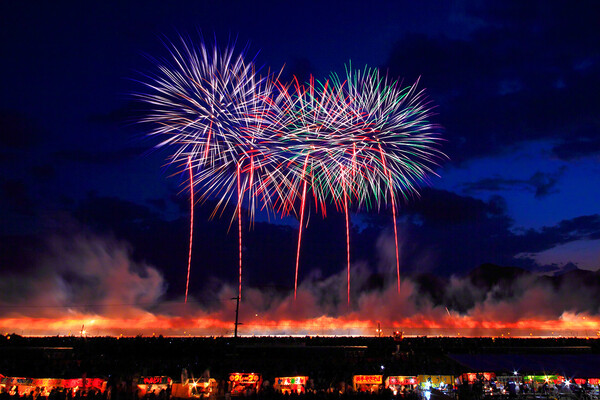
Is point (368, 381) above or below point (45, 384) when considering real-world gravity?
above

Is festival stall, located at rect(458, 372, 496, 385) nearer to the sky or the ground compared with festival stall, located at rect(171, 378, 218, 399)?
nearer to the sky

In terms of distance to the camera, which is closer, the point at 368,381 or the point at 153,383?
the point at 153,383

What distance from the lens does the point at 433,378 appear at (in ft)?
78.7

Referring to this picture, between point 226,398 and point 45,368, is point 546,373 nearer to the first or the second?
point 226,398

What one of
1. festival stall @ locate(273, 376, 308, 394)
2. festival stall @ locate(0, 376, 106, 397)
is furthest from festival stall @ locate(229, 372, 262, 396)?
festival stall @ locate(0, 376, 106, 397)

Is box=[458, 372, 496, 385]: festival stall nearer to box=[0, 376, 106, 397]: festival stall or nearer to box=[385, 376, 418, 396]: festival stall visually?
box=[385, 376, 418, 396]: festival stall

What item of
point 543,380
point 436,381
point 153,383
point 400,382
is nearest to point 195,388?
point 153,383

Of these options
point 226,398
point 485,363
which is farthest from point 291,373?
point 485,363

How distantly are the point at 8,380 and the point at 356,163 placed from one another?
21457mm

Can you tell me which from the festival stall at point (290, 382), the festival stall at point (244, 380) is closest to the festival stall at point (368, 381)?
the festival stall at point (290, 382)

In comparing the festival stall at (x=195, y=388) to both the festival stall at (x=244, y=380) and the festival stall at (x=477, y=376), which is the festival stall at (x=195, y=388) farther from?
the festival stall at (x=477, y=376)

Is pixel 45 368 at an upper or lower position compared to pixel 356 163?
lower

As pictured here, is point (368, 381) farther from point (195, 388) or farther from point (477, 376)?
point (195, 388)

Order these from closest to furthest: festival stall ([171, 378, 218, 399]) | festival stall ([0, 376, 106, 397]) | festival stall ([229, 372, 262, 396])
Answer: festival stall ([171, 378, 218, 399]) → festival stall ([0, 376, 106, 397]) → festival stall ([229, 372, 262, 396])
